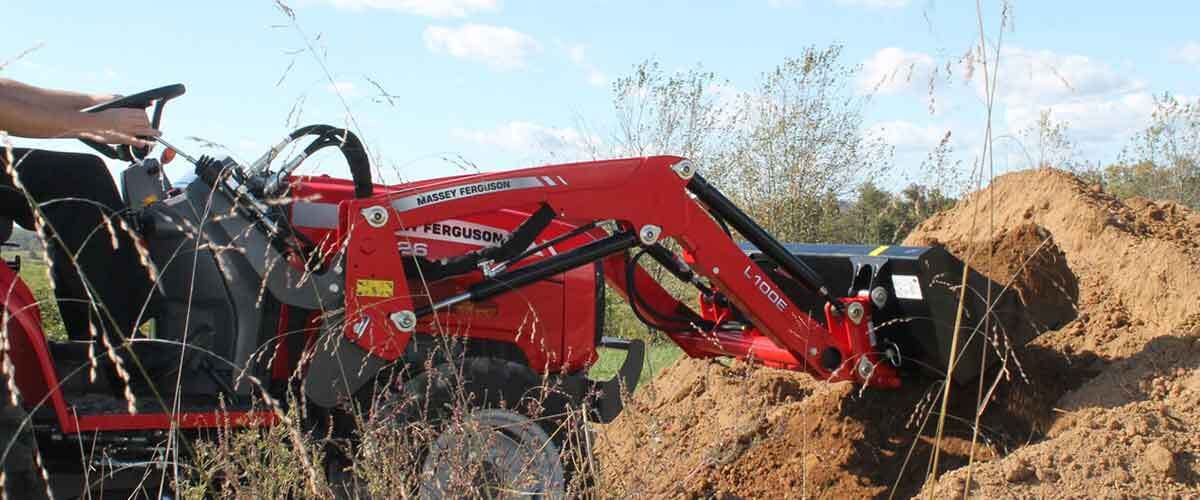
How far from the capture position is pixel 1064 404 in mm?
5102

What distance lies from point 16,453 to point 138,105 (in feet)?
4.75

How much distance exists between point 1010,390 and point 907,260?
33.5 inches

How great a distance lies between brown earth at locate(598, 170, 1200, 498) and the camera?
4.25 metres

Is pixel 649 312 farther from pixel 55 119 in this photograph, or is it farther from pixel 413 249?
pixel 55 119

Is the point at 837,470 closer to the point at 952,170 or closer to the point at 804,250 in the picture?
the point at 804,250

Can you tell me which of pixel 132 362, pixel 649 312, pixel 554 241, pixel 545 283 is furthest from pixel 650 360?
pixel 132 362

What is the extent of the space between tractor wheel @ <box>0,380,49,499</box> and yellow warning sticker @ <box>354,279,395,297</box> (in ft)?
4.06

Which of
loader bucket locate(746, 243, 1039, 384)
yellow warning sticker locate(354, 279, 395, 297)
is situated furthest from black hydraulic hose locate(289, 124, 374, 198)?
loader bucket locate(746, 243, 1039, 384)

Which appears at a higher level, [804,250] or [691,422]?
[804,250]

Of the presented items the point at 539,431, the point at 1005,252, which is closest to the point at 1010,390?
the point at 1005,252

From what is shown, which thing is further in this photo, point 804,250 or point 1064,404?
Result: point 804,250

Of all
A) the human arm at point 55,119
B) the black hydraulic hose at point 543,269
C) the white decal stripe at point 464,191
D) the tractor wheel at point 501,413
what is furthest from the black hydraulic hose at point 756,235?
the human arm at point 55,119

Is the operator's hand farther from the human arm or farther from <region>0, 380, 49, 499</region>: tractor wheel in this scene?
<region>0, 380, 49, 499</region>: tractor wheel

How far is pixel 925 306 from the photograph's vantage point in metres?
5.01
